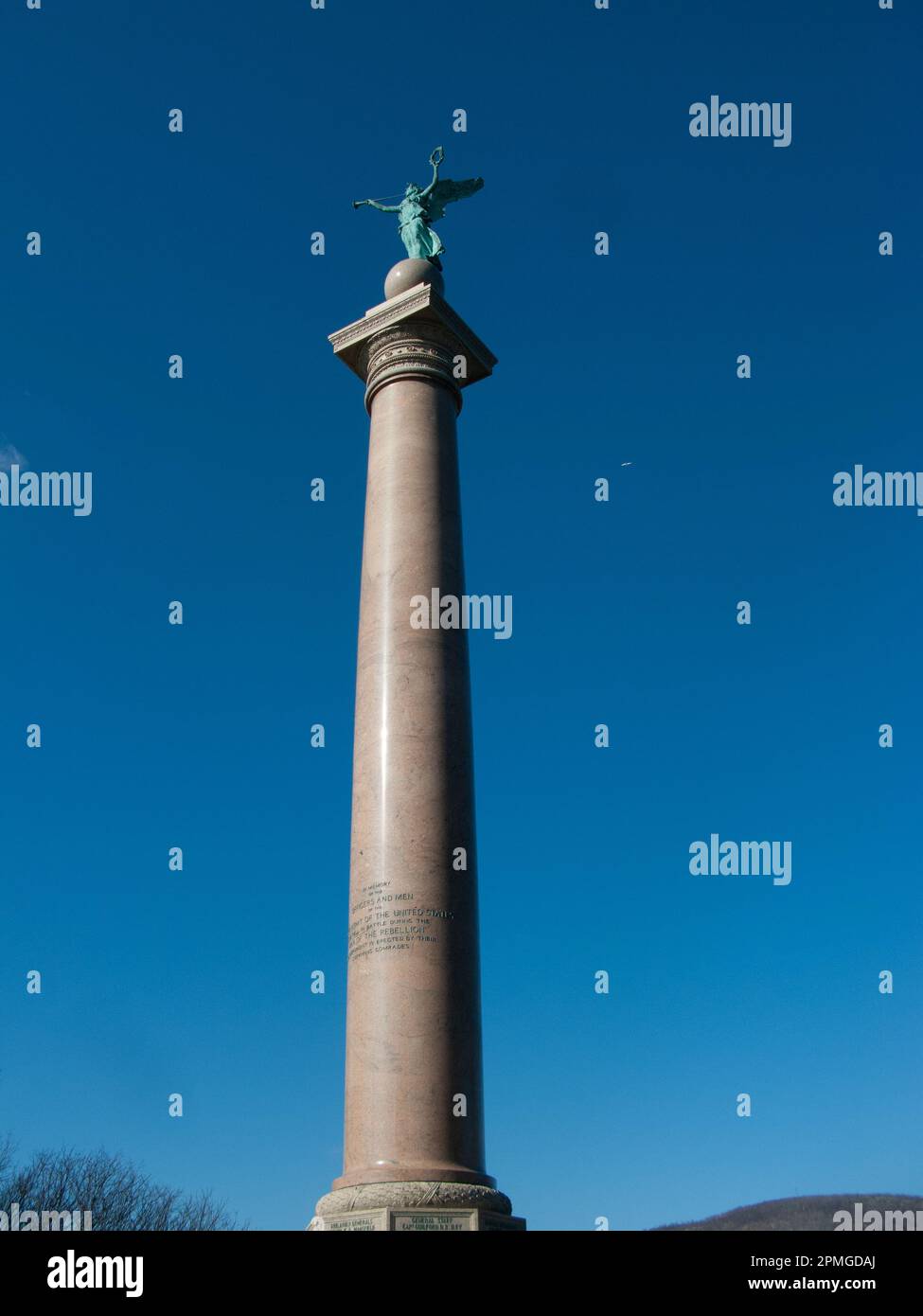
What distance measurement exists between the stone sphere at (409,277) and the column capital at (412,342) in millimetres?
445

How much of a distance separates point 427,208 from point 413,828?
1406 centimetres

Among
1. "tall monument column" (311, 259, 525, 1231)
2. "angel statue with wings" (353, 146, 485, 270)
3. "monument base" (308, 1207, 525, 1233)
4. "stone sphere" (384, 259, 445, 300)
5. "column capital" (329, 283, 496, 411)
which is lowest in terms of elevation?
"monument base" (308, 1207, 525, 1233)

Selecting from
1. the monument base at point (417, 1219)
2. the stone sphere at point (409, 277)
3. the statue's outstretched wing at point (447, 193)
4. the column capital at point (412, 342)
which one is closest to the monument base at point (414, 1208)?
the monument base at point (417, 1219)

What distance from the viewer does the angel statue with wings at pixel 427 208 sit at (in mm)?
24719

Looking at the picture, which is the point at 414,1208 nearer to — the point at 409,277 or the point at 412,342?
the point at 412,342

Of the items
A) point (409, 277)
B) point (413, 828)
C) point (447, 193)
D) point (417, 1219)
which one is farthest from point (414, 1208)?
point (447, 193)

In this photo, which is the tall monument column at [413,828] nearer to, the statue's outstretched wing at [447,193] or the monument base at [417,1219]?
the monument base at [417,1219]

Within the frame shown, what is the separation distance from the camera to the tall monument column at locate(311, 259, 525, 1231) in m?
15.8

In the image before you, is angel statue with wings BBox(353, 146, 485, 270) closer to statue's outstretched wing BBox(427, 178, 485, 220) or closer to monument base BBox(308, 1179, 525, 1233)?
statue's outstretched wing BBox(427, 178, 485, 220)

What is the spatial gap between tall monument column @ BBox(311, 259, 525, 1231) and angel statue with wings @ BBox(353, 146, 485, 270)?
240cm

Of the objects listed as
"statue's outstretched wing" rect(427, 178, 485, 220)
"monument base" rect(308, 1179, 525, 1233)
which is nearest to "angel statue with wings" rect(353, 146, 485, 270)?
"statue's outstretched wing" rect(427, 178, 485, 220)

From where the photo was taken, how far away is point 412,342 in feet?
71.7
